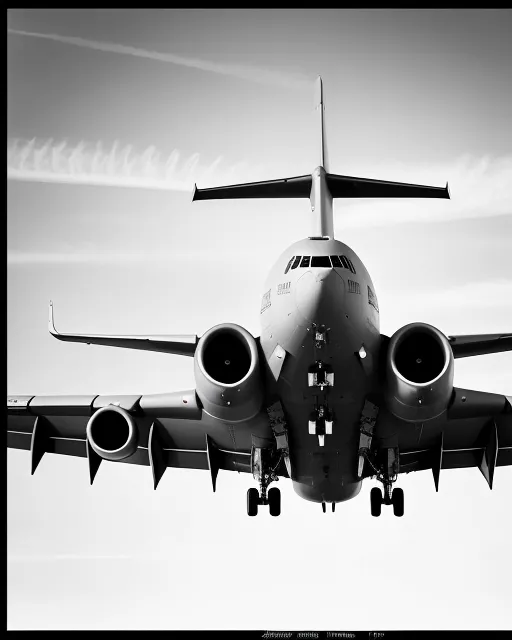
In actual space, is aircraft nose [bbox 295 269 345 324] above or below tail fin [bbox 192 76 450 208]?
below

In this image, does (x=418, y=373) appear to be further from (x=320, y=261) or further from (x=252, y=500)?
(x=252, y=500)

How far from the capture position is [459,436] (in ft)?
71.2

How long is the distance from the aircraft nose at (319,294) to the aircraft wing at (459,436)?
12.3 feet

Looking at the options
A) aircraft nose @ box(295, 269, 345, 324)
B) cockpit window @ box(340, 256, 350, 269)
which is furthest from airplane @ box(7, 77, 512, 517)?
cockpit window @ box(340, 256, 350, 269)

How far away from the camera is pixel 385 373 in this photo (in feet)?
55.6

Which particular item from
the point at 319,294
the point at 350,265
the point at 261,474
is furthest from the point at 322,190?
the point at 261,474

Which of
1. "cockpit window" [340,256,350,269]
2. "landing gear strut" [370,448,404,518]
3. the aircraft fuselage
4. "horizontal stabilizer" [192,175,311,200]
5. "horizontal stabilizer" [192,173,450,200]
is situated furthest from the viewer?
"landing gear strut" [370,448,404,518]

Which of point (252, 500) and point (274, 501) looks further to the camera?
point (274, 501)

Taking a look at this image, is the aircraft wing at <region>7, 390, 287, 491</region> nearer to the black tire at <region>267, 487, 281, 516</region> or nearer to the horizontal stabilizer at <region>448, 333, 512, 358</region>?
the black tire at <region>267, 487, 281, 516</region>

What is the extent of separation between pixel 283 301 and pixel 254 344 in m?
1.10

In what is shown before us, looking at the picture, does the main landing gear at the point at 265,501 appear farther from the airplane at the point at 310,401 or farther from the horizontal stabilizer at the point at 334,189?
the horizontal stabilizer at the point at 334,189

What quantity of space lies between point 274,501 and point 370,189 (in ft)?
25.2

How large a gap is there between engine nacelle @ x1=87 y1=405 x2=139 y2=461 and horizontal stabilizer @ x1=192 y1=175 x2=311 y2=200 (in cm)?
527

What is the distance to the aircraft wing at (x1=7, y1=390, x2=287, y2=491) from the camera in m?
20.3
